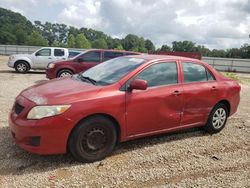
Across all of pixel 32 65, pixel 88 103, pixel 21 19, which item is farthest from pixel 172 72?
pixel 21 19

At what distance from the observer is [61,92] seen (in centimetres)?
459

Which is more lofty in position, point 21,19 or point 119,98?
point 21,19

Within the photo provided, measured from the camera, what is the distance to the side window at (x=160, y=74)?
5188 mm

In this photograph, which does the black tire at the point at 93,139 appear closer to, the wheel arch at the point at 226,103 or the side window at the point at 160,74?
the side window at the point at 160,74

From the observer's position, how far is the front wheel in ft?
20.3

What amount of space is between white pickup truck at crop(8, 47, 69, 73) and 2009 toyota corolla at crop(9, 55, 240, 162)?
12.5m

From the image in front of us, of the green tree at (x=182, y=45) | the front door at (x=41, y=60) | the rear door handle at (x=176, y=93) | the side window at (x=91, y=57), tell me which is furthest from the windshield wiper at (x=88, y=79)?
the green tree at (x=182, y=45)

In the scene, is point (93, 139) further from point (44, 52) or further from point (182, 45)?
point (182, 45)

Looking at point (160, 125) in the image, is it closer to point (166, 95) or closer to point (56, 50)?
point (166, 95)

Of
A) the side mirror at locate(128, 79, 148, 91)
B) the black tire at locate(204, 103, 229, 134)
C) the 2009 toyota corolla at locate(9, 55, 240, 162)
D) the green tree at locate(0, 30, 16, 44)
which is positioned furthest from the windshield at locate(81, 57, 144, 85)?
the green tree at locate(0, 30, 16, 44)

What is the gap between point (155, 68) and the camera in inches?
211

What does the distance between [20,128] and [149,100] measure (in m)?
1.95

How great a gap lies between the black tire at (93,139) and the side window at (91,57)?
9.11 m

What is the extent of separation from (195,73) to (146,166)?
216 cm
